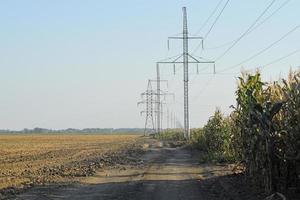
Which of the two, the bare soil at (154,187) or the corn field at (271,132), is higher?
the corn field at (271,132)

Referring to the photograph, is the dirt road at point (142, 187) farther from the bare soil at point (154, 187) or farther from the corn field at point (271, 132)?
the corn field at point (271, 132)

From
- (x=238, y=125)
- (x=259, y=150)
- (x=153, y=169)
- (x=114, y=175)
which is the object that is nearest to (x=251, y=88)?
(x=238, y=125)

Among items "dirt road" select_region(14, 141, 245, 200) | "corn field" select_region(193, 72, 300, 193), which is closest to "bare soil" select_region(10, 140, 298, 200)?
"dirt road" select_region(14, 141, 245, 200)

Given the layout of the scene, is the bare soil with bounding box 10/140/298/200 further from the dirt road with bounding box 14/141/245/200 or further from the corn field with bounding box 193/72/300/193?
the corn field with bounding box 193/72/300/193

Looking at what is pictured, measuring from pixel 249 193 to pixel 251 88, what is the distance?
4183 millimetres

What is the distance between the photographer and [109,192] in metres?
20.0

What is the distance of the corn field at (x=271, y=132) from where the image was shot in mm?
17172

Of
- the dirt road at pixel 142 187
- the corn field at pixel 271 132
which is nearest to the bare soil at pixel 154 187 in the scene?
the dirt road at pixel 142 187

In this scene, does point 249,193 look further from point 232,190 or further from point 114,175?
point 114,175

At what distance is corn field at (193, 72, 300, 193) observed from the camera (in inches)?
676

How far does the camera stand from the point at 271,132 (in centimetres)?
1830

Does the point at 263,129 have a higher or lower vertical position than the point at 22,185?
higher

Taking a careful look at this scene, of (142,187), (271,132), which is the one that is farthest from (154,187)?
(271,132)

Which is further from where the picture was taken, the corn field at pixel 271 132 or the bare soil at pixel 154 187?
the bare soil at pixel 154 187
